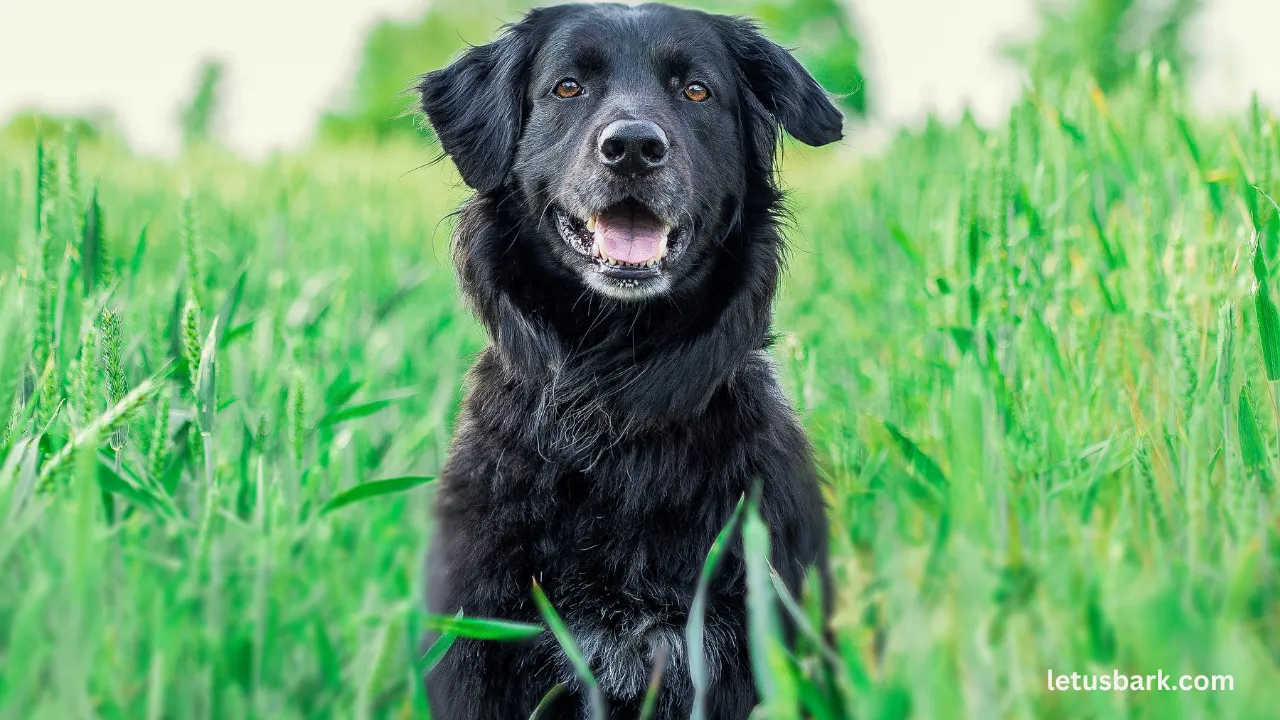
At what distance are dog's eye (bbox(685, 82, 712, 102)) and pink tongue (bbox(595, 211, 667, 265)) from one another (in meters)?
0.40

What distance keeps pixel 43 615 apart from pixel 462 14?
39.7 metres

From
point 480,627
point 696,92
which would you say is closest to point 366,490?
point 480,627

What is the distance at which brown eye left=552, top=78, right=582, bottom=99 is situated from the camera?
111 inches

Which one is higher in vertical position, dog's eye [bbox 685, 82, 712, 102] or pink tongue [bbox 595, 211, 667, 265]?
dog's eye [bbox 685, 82, 712, 102]

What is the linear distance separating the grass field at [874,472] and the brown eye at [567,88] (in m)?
0.91

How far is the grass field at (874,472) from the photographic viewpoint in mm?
1228

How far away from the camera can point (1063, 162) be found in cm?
356

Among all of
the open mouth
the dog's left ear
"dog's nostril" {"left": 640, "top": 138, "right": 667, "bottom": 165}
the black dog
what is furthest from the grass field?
"dog's nostril" {"left": 640, "top": 138, "right": 667, "bottom": 165}

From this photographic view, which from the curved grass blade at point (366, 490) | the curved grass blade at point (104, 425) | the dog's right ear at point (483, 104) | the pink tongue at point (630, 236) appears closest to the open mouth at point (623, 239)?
the pink tongue at point (630, 236)

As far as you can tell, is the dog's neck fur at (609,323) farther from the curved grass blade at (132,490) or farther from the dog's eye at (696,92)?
the curved grass blade at (132,490)

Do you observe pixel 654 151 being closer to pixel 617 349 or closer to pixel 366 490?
pixel 617 349

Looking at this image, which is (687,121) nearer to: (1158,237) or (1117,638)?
(1158,237)

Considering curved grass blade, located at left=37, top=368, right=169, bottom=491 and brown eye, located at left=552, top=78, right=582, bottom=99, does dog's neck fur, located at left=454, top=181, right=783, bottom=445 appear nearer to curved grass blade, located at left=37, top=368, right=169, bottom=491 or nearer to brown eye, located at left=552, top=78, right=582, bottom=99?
brown eye, located at left=552, top=78, right=582, bottom=99

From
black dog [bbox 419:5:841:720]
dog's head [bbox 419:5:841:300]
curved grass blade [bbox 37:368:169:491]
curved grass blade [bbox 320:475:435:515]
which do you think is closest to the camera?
curved grass blade [bbox 37:368:169:491]
